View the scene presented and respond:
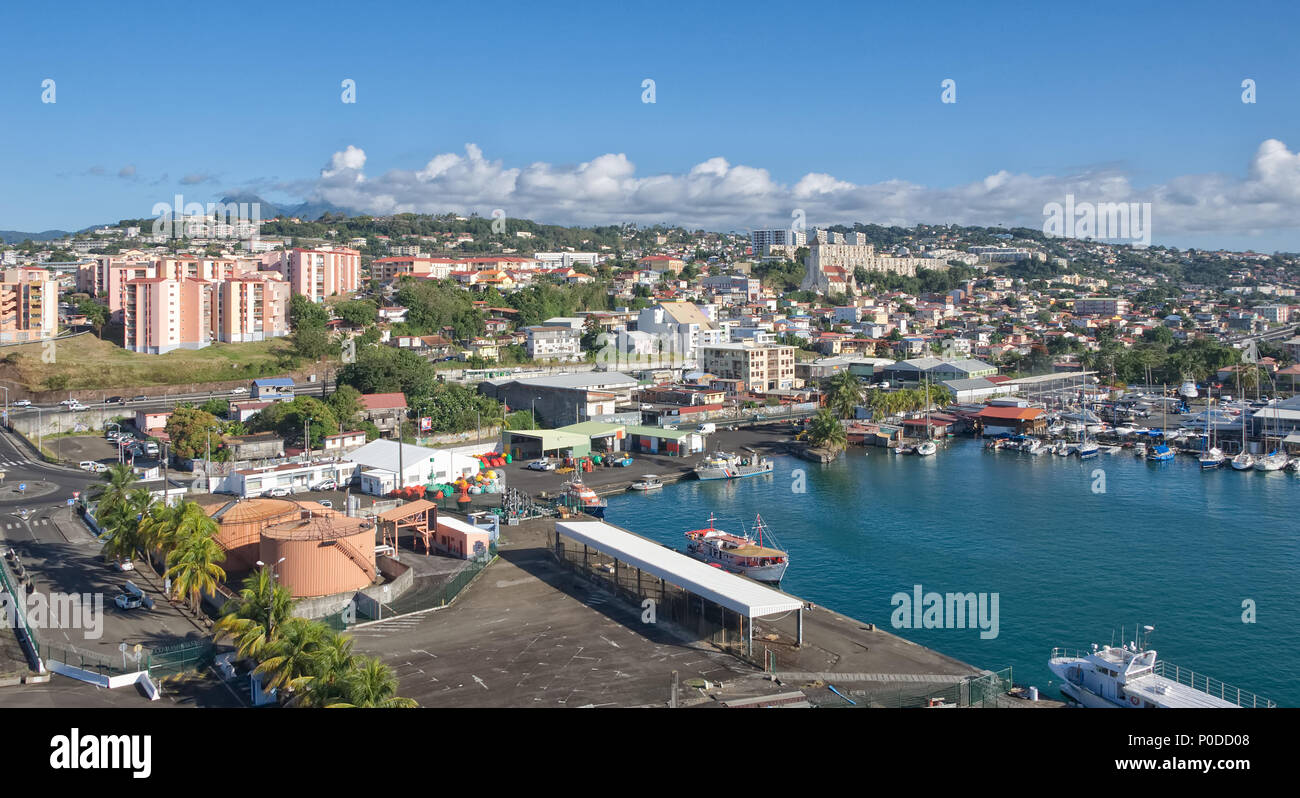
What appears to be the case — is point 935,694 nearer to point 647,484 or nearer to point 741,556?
point 741,556

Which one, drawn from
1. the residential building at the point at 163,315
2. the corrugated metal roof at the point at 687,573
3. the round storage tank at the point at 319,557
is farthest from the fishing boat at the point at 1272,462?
the residential building at the point at 163,315

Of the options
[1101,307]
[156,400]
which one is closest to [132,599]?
[156,400]

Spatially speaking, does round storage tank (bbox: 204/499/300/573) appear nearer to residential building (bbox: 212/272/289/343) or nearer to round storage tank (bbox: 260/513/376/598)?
round storage tank (bbox: 260/513/376/598)

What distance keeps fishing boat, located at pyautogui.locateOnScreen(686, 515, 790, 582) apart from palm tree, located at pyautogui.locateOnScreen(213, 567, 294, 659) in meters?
5.59

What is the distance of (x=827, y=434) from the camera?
20.3 metres

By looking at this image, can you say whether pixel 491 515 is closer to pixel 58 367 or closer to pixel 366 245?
pixel 58 367

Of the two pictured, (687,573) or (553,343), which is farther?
(553,343)

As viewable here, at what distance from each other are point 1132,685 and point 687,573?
12.1ft

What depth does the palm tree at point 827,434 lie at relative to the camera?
2030 cm

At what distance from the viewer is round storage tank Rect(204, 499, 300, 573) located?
9.92 m

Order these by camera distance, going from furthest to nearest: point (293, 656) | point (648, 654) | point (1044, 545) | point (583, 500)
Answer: point (583, 500) → point (1044, 545) → point (648, 654) → point (293, 656)

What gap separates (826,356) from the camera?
33562 millimetres

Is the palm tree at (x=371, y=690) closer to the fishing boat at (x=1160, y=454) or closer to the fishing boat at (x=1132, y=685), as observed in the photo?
the fishing boat at (x=1132, y=685)

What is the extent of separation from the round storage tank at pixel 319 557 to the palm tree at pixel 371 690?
3484 mm
